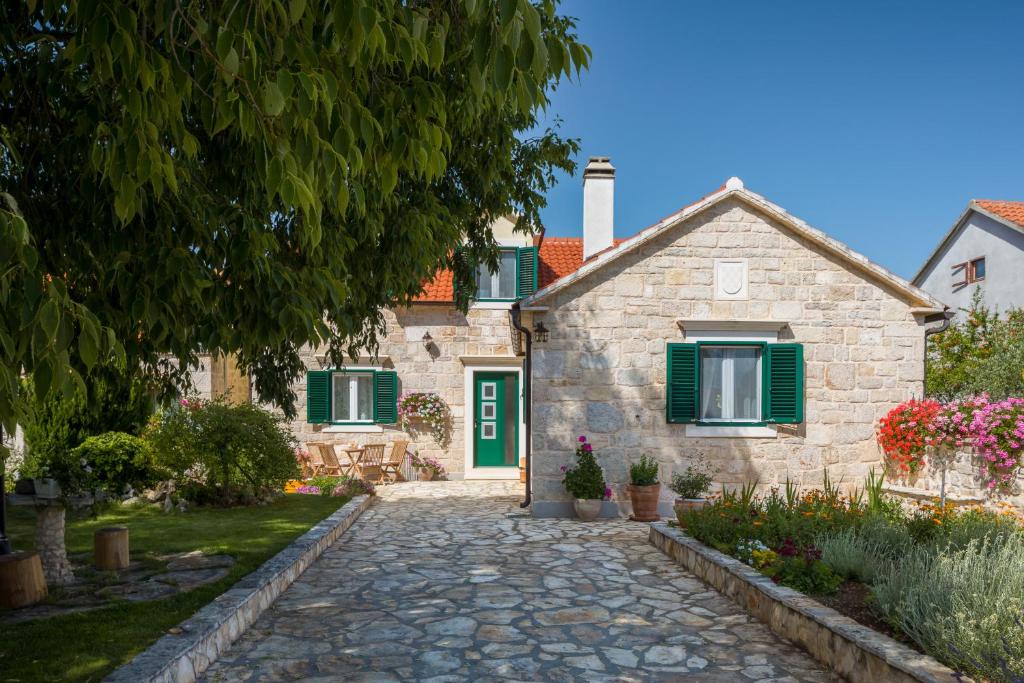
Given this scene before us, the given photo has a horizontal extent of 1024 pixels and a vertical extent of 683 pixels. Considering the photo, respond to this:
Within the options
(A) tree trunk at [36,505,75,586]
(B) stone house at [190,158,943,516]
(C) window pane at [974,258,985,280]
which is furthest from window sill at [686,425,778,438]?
(C) window pane at [974,258,985,280]

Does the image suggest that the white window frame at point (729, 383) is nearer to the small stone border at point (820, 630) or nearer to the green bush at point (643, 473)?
the green bush at point (643, 473)

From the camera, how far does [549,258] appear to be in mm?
16062

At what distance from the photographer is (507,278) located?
1495 cm

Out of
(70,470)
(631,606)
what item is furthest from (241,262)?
(70,470)

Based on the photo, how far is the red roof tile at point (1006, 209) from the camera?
712 inches

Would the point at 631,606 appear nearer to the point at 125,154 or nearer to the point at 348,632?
the point at 348,632

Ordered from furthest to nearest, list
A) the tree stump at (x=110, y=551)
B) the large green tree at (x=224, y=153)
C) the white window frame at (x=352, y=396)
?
the white window frame at (x=352, y=396) → the tree stump at (x=110, y=551) → the large green tree at (x=224, y=153)

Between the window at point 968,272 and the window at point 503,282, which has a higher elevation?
the window at point 968,272

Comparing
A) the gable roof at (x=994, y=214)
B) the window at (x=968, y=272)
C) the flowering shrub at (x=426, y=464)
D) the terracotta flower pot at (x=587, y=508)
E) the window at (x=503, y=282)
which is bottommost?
the flowering shrub at (x=426, y=464)

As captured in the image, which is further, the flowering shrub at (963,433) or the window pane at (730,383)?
the window pane at (730,383)

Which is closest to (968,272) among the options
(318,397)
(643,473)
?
(643,473)

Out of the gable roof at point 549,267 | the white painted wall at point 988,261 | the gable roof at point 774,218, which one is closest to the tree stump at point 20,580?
the gable roof at point 774,218

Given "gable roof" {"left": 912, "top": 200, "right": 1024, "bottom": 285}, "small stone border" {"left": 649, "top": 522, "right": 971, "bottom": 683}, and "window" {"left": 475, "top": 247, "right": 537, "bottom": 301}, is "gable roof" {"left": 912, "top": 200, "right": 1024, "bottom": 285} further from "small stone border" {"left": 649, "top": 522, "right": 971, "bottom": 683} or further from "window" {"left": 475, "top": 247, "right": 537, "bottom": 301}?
"small stone border" {"left": 649, "top": 522, "right": 971, "bottom": 683}

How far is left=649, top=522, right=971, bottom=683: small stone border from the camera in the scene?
369 cm
